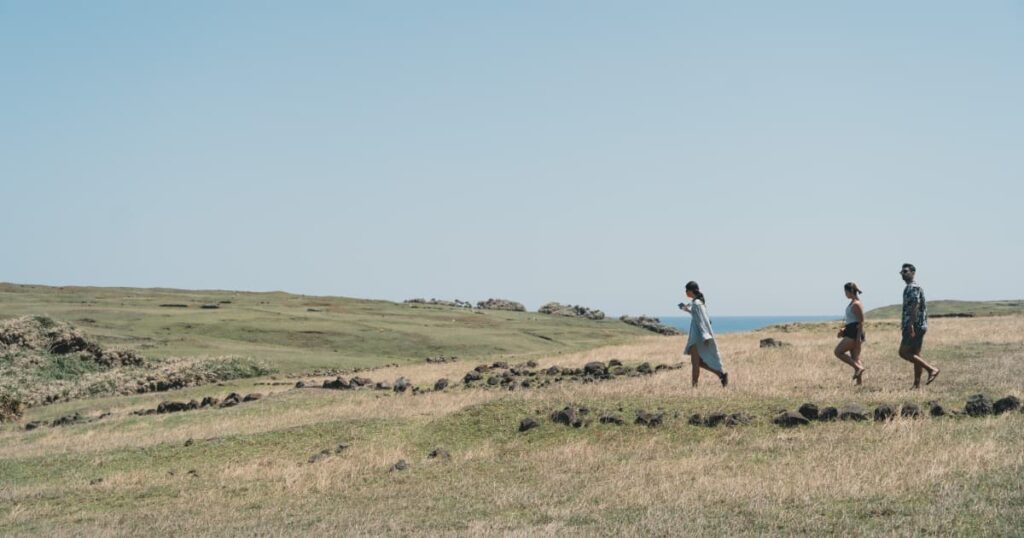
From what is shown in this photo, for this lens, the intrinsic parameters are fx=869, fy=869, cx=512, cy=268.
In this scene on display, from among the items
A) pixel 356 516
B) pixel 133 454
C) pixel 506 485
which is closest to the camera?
pixel 356 516

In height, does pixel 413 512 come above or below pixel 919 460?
below

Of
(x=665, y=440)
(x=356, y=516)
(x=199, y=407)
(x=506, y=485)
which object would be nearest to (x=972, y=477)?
(x=665, y=440)

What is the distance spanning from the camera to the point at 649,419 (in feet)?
61.7

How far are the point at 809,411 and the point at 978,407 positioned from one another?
126 inches

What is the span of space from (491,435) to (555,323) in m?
67.7

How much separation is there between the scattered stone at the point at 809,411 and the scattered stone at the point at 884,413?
114 cm

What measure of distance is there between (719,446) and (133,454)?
14034mm

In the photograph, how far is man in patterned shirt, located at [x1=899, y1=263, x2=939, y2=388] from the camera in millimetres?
21688

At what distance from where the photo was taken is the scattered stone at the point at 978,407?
56.3 feet

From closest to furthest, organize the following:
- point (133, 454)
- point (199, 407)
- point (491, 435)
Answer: point (491, 435) → point (133, 454) → point (199, 407)

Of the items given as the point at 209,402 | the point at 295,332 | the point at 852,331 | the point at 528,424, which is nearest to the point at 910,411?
the point at 852,331

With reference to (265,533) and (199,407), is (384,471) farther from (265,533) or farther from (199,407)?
(199,407)

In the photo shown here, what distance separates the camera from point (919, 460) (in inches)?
543

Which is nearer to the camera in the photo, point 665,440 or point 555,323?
point 665,440
